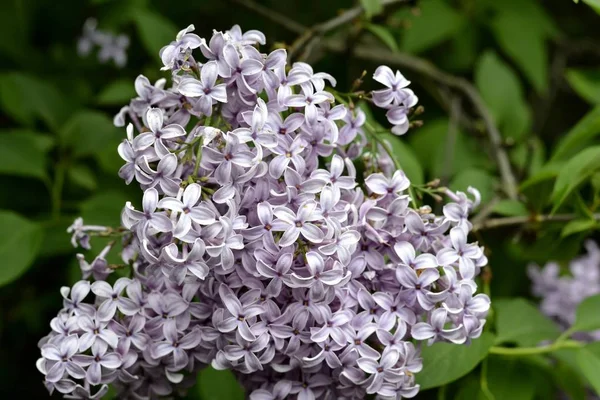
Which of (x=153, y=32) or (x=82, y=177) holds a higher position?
(x=153, y=32)

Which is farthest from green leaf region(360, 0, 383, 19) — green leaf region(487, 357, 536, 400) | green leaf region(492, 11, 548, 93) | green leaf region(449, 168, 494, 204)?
green leaf region(492, 11, 548, 93)

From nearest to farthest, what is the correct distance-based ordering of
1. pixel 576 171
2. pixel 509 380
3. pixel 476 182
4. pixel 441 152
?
pixel 576 171 → pixel 509 380 → pixel 476 182 → pixel 441 152

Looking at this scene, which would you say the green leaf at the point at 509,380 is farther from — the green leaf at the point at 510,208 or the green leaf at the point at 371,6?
the green leaf at the point at 371,6

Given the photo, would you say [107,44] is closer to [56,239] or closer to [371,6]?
[56,239]

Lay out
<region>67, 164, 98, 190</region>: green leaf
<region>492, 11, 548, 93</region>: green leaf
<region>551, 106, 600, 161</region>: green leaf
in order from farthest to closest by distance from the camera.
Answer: <region>492, 11, 548, 93</region>: green leaf < <region>67, 164, 98, 190</region>: green leaf < <region>551, 106, 600, 161</region>: green leaf

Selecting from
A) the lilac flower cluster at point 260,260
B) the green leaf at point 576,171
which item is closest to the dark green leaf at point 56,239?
the lilac flower cluster at point 260,260

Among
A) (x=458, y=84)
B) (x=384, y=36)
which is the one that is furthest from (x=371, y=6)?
(x=458, y=84)

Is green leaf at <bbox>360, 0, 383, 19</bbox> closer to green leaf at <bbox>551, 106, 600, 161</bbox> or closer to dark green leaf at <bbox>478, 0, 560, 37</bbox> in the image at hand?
green leaf at <bbox>551, 106, 600, 161</bbox>
